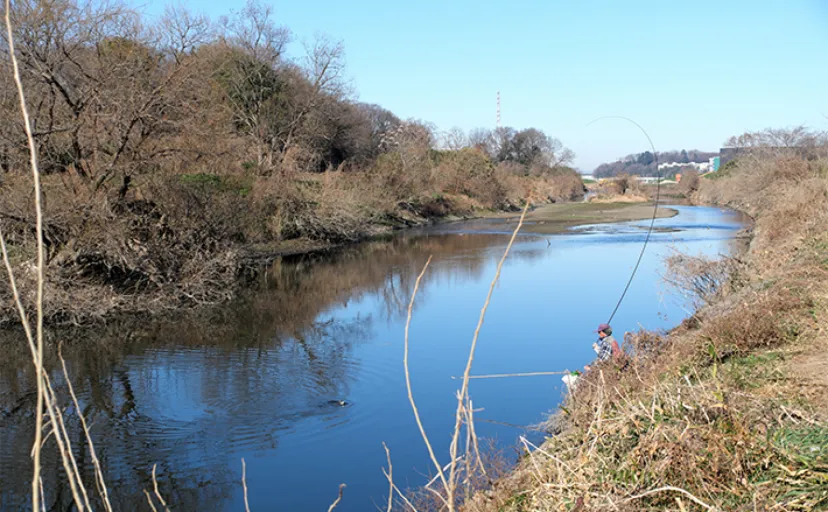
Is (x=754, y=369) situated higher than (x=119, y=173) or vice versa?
(x=119, y=173)

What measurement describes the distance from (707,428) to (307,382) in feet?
23.6

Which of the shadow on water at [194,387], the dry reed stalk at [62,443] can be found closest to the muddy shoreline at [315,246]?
the shadow on water at [194,387]

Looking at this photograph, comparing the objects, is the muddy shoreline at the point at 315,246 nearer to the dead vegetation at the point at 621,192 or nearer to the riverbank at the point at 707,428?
the dead vegetation at the point at 621,192

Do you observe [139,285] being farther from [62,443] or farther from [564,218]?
[564,218]

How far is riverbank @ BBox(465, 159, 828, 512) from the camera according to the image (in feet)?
13.1

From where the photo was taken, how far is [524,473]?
5.70 m

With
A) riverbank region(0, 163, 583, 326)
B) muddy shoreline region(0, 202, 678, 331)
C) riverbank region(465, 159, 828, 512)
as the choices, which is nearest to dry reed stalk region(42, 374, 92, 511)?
riverbank region(465, 159, 828, 512)

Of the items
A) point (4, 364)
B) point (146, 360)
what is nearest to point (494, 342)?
point (146, 360)

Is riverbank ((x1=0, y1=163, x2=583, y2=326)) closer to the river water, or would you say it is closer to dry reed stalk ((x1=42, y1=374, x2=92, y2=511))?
the river water

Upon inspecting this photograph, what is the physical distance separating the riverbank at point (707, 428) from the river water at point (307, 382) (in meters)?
2.15

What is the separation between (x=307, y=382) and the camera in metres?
10.7

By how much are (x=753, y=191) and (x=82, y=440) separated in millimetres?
36239

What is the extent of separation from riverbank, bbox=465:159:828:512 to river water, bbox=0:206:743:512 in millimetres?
2155

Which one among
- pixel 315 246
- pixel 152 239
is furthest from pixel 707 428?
pixel 315 246
